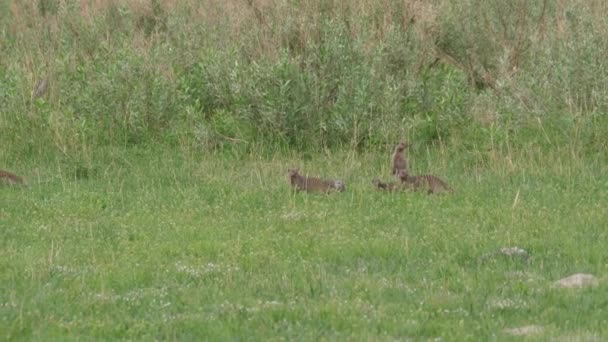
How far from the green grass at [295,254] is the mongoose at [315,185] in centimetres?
16

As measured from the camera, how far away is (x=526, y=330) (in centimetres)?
875

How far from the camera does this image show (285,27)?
2092 centimetres

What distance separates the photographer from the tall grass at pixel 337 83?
59.7 ft

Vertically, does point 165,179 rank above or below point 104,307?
below

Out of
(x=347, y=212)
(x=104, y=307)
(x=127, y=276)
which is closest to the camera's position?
(x=104, y=307)

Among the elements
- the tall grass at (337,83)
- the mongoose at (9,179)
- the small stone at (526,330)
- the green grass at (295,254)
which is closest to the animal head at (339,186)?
the green grass at (295,254)

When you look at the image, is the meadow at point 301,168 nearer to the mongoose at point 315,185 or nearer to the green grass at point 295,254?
the green grass at point 295,254

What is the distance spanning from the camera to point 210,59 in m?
20.1

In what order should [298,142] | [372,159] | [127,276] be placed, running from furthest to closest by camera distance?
[298,142] → [372,159] → [127,276]

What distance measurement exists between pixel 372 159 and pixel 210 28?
306 inches

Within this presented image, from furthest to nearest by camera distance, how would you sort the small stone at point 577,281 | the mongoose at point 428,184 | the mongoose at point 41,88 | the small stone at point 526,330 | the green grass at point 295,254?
the mongoose at point 41,88 < the mongoose at point 428,184 < the small stone at point 577,281 < the green grass at point 295,254 < the small stone at point 526,330

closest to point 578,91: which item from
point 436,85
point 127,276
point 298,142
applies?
point 436,85

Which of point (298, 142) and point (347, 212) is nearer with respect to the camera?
point (347, 212)

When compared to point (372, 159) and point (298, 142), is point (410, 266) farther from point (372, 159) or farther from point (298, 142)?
point (298, 142)
